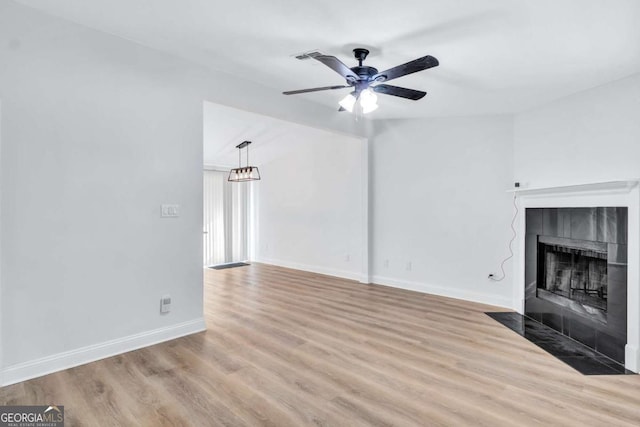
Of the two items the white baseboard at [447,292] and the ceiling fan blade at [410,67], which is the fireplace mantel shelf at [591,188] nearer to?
the white baseboard at [447,292]

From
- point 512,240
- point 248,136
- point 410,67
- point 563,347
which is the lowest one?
point 563,347

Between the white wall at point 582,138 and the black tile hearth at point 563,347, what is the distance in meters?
1.55

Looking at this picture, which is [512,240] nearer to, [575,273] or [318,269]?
[575,273]

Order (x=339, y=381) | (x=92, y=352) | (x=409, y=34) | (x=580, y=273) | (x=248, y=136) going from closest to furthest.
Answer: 1. (x=339, y=381)
2. (x=409, y=34)
3. (x=92, y=352)
4. (x=580, y=273)
5. (x=248, y=136)

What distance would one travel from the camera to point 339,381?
7.93 ft

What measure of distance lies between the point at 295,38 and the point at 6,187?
7.77 feet

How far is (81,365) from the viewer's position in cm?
264

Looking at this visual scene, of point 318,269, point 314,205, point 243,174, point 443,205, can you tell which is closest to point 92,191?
point 243,174

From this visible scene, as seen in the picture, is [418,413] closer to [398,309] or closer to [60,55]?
[398,309]

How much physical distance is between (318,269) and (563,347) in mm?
4153

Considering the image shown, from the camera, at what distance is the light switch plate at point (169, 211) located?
123 inches

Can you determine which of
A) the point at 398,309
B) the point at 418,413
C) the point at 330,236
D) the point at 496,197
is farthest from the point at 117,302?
the point at 496,197

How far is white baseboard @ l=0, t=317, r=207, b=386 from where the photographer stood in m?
2.38

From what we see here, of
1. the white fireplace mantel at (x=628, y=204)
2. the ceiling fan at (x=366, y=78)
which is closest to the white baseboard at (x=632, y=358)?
the white fireplace mantel at (x=628, y=204)
